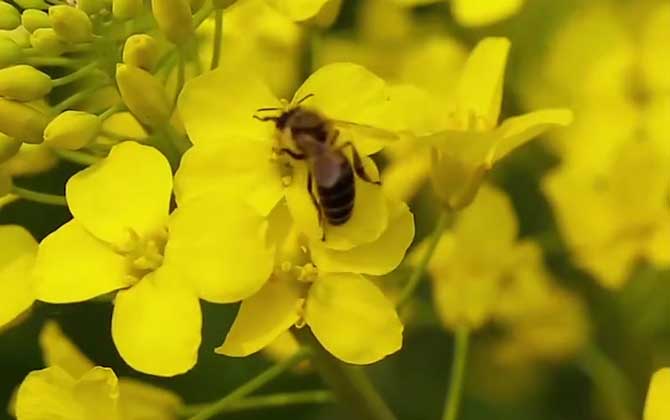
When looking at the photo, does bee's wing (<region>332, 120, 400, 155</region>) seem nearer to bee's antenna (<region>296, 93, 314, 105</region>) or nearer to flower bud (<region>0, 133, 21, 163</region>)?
bee's antenna (<region>296, 93, 314, 105</region>)

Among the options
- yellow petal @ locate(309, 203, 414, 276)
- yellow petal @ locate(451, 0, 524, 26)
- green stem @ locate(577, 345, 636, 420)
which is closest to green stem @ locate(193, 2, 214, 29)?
yellow petal @ locate(309, 203, 414, 276)

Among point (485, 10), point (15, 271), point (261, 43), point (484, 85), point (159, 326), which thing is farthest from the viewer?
point (261, 43)

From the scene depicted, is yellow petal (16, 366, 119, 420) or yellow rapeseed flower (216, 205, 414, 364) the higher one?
yellow rapeseed flower (216, 205, 414, 364)

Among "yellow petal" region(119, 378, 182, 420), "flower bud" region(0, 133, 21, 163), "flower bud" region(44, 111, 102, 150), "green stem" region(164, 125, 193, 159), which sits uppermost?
"flower bud" region(44, 111, 102, 150)

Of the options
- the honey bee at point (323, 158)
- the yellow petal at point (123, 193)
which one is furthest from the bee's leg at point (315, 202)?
the yellow petal at point (123, 193)

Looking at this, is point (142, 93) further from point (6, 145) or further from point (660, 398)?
point (660, 398)

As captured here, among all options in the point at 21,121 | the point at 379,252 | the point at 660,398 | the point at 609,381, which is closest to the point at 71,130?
the point at 21,121

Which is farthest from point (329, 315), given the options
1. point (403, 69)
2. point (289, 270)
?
point (403, 69)
